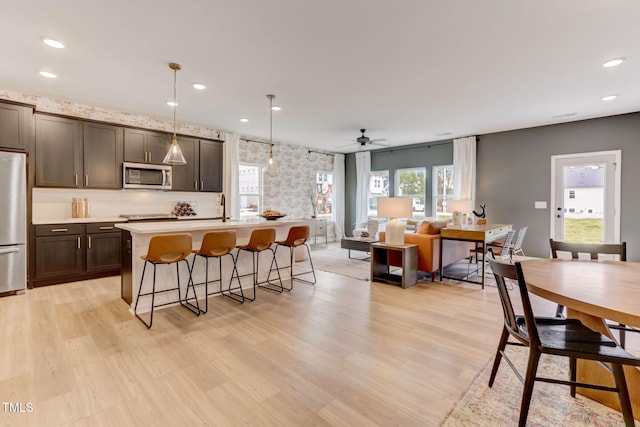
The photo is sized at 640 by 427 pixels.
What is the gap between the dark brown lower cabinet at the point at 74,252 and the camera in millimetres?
4137

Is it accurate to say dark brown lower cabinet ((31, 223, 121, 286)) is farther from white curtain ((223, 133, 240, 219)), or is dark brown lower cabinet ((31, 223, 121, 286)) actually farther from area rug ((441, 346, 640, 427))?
area rug ((441, 346, 640, 427))

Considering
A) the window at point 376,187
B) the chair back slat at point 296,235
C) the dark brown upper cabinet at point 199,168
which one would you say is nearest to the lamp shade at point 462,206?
the window at point 376,187

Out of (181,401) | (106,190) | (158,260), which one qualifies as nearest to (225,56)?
(158,260)

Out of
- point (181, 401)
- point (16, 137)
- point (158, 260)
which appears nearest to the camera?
point (181, 401)

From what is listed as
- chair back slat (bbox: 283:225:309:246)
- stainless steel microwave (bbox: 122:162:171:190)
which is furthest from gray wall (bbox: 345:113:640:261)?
stainless steel microwave (bbox: 122:162:171:190)

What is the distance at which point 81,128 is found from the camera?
15.0 feet

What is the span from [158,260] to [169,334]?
710mm

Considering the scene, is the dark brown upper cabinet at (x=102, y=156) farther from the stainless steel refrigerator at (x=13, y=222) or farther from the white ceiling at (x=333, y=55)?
the stainless steel refrigerator at (x=13, y=222)

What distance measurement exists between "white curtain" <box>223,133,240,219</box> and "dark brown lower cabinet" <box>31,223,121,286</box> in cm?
222

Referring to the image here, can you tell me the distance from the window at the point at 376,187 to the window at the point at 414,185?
0.39 meters

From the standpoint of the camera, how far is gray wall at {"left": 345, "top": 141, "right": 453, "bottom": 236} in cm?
758

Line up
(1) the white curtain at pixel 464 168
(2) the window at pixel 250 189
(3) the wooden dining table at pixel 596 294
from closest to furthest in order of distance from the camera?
(3) the wooden dining table at pixel 596 294
(1) the white curtain at pixel 464 168
(2) the window at pixel 250 189

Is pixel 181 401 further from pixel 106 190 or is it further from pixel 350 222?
pixel 350 222

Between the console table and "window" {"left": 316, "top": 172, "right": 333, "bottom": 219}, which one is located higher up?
"window" {"left": 316, "top": 172, "right": 333, "bottom": 219}
